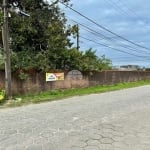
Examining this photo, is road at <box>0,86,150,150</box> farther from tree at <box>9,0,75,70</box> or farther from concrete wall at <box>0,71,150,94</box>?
tree at <box>9,0,75,70</box>

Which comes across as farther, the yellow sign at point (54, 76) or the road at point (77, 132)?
the yellow sign at point (54, 76)

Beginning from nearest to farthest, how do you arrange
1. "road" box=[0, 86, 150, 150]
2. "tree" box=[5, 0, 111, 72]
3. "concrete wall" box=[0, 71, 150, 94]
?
"road" box=[0, 86, 150, 150]
"concrete wall" box=[0, 71, 150, 94]
"tree" box=[5, 0, 111, 72]

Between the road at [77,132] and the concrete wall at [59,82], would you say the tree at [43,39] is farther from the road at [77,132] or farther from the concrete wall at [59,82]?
the road at [77,132]

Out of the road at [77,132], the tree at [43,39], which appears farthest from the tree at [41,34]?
the road at [77,132]

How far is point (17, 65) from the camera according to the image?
78.2 feet

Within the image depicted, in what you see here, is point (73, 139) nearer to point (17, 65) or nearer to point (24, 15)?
point (17, 65)

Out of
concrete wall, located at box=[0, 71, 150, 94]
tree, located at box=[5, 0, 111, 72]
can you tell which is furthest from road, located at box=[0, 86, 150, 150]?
tree, located at box=[5, 0, 111, 72]

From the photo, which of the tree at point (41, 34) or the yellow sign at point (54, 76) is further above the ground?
the tree at point (41, 34)

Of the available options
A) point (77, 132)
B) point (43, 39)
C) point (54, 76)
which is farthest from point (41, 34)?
point (77, 132)

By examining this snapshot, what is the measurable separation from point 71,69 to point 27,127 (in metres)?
19.9

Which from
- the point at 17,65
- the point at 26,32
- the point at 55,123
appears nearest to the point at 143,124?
the point at 55,123

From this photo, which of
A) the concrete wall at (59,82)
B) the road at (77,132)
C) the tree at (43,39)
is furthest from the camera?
the tree at (43,39)

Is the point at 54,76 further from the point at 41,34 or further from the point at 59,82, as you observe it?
the point at 41,34

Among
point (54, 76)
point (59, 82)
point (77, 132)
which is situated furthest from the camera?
point (59, 82)
